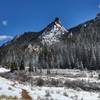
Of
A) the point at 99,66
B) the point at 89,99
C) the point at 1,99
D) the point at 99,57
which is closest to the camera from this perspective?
the point at 1,99

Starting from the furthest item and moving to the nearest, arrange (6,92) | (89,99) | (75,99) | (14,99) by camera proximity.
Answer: (89,99) < (75,99) < (6,92) < (14,99)

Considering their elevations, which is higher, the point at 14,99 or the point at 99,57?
the point at 99,57

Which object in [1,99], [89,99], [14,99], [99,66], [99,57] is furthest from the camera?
[99,57]

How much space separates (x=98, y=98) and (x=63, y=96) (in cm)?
399

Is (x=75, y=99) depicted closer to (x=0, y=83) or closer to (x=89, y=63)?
(x=0, y=83)

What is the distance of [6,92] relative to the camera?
21688 millimetres

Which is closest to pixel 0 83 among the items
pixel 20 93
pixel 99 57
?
pixel 20 93

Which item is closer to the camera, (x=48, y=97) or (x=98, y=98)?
(x=48, y=97)

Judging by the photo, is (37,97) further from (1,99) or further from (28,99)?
(1,99)

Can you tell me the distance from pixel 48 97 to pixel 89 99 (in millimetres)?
4656

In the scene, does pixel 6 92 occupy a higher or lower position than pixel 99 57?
lower

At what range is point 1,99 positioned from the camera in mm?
18172

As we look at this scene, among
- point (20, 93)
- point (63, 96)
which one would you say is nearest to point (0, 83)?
point (20, 93)

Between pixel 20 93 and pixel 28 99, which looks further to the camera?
pixel 20 93
